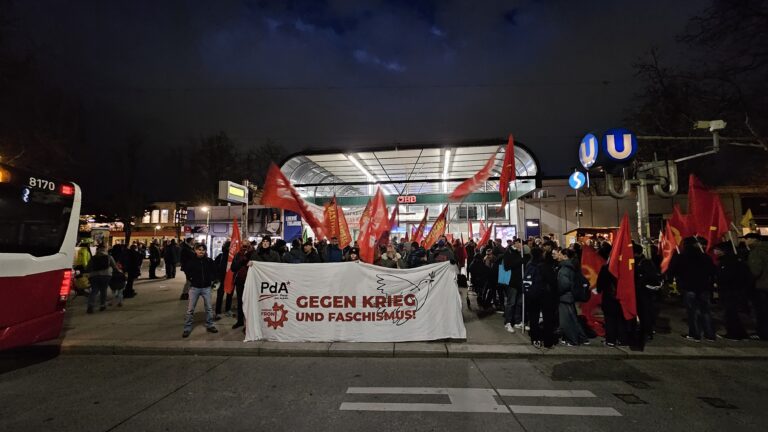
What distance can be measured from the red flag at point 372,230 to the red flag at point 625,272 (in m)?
4.89

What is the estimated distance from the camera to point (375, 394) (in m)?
4.53

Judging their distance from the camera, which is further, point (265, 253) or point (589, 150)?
point (589, 150)

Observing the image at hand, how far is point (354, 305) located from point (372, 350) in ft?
3.13

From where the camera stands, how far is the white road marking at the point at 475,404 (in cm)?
404

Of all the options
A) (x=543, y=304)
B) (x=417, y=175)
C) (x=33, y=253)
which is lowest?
(x=543, y=304)

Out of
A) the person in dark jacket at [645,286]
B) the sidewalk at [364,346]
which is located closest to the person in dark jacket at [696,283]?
the sidewalk at [364,346]

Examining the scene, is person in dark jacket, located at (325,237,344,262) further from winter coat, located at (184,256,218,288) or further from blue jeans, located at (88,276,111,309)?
blue jeans, located at (88,276,111,309)

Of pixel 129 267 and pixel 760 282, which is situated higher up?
pixel 760 282

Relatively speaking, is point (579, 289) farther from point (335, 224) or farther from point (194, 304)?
point (194, 304)

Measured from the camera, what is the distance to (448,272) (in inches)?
273

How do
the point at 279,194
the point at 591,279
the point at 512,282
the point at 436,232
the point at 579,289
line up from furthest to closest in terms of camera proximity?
the point at 436,232 → the point at 279,194 → the point at 591,279 → the point at 512,282 → the point at 579,289

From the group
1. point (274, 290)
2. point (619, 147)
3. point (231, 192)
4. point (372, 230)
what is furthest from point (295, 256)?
point (619, 147)

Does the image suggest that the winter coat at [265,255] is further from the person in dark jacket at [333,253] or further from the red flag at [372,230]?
the red flag at [372,230]

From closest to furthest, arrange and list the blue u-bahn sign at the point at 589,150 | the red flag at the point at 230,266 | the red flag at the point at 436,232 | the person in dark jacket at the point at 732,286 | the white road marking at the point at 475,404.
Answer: the white road marking at the point at 475,404, the person in dark jacket at the point at 732,286, the red flag at the point at 230,266, the blue u-bahn sign at the point at 589,150, the red flag at the point at 436,232
